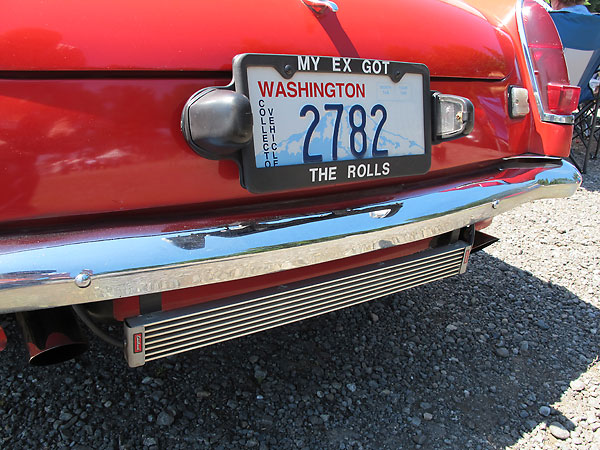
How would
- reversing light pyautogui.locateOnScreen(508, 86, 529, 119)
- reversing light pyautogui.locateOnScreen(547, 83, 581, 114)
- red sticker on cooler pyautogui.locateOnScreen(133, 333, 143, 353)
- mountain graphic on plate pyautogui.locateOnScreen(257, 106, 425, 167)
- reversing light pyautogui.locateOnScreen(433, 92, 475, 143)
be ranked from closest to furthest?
red sticker on cooler pyautogui.locateOnScreen(133, 333, 143, 353)
mountain graphic on plate pyautogui.locateOnScreen(257, 106, 425, 167)
reversing light pyautogui.locateOnScreen(433, 92, 475, 143)
reversing light pyautogui.locateOnScreen(508, 86, 529, 119)
reversing light pyautogui.locateOnScreen(547, 83, 581, 114)

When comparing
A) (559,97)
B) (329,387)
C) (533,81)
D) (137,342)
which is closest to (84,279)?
(137,342)

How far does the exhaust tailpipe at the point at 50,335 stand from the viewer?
1362 mm

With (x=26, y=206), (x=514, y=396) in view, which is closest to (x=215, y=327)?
(x=26, y=206)

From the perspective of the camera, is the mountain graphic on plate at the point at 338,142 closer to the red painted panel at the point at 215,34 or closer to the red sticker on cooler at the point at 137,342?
the red painted panel at the point at 215,34

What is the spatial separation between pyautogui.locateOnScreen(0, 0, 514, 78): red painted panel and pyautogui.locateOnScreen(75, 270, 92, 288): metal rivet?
0.44 metres

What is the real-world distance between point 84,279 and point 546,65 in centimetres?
187

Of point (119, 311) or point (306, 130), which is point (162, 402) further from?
point (306, 130)

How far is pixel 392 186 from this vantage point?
167 cm

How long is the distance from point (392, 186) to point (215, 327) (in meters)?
0.74

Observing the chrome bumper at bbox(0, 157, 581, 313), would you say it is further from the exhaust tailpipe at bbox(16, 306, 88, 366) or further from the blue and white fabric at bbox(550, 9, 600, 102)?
the blue and white fabric at bbox(550, 9, 600, 102)

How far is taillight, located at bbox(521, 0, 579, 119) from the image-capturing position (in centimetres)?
198

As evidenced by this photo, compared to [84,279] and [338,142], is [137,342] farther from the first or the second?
[338,142]

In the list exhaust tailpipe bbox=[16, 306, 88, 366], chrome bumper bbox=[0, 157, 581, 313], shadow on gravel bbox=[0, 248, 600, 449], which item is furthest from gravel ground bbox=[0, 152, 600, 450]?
chrome bumper bbox=[0, 157, 581, 313]

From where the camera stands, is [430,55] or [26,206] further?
[430,55]
